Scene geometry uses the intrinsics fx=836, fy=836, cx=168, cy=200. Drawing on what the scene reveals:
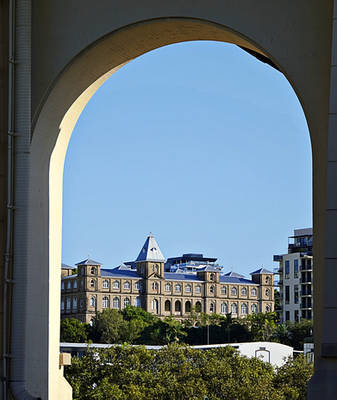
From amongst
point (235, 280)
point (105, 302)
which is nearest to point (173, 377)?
point (105, 302)

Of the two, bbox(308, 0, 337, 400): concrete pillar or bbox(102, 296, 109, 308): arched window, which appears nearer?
bbox(308, 0, 337, 400): concrete pillar

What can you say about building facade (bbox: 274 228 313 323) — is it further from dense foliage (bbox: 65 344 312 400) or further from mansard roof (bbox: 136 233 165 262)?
dense foliage (bbox: 65 344 312 400)

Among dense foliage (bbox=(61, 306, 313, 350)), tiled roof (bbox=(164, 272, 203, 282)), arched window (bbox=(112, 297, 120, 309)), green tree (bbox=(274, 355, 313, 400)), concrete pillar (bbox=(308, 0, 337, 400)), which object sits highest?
tiled roof (bbox=(164, 272, 203, 282))

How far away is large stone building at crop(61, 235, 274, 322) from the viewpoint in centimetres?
10856

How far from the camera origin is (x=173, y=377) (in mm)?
27734

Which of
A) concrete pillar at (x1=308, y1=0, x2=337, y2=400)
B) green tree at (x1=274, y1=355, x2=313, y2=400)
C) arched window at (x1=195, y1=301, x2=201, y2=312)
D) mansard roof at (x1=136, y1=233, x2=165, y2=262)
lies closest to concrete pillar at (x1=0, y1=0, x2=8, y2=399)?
concrete pillar at (x1=308, y1=0, x2=337, y2=400)

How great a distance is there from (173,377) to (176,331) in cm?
5529

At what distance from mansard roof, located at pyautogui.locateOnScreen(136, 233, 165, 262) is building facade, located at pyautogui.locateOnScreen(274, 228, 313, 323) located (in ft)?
77.5

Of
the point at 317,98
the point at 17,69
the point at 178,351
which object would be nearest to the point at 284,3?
the point at 317,98

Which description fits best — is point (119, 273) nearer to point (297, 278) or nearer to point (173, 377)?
point (297, 278)

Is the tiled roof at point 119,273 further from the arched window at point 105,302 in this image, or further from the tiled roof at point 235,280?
the tiled roof at point 235,280

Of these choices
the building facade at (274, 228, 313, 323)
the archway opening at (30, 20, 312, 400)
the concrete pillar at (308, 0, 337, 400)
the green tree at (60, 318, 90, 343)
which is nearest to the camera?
the concrete pillar at (308, 0, 337, 400)

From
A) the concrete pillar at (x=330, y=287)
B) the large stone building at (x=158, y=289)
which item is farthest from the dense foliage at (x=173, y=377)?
the large stone building at (x=158, y=289)

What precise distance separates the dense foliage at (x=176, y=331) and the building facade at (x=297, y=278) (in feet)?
12.8
